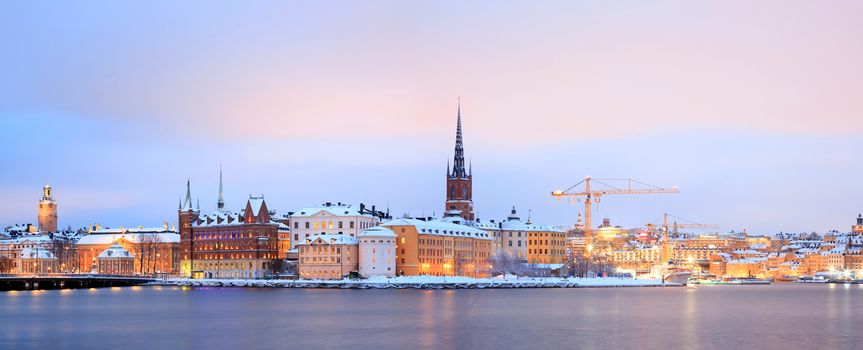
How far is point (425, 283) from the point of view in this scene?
101m

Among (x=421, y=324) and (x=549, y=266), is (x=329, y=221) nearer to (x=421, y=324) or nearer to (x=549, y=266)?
(x=549, y=266)

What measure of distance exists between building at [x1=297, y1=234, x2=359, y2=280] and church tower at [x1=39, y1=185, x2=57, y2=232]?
9567 cm

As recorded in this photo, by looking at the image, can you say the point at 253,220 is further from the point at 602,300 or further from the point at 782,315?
the point at 782,315

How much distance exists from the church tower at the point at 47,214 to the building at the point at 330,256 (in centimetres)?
9567

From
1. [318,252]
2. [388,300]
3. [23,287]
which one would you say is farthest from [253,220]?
[388,300]

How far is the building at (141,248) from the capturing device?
141 meters

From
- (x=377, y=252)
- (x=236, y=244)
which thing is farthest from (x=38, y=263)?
(x=377, y=252)

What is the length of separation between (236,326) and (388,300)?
25.6 meters

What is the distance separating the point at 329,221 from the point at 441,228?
12.2 m

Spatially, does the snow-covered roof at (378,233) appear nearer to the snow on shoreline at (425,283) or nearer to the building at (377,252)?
the building at (377,252)

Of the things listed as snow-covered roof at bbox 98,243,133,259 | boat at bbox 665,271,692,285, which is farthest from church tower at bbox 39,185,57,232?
boat at bbox 665,271,692,285

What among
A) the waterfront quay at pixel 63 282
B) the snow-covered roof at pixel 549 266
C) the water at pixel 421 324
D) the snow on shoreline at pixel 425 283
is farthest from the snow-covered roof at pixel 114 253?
the water at pixel 421 324

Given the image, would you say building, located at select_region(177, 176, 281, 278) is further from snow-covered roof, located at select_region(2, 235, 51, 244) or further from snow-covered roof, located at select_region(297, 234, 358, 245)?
snow-covered roof, located at select_region(2, 235, 51, 244)

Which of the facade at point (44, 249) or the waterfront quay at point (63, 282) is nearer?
the waterfront quay at point (63, 282)
